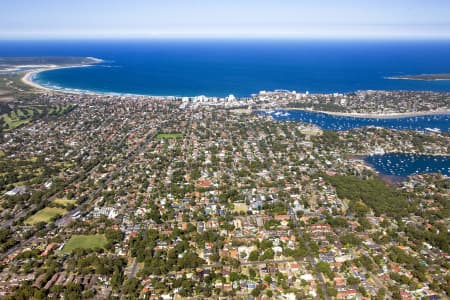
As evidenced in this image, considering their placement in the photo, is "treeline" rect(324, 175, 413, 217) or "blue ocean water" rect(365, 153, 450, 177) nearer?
"treeline" rect(324, 175, 413, 217)

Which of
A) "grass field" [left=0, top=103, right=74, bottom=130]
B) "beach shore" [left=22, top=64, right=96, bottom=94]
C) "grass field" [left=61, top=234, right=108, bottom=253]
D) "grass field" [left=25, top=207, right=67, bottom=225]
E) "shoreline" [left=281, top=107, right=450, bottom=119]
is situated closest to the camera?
"grass field" [left=61, top=234, right=108, bottom=253]

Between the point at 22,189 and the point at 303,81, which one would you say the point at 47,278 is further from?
the point at 303,81

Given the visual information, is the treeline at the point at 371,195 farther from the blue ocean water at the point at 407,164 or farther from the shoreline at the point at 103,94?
the shoreline at the point at 103,94

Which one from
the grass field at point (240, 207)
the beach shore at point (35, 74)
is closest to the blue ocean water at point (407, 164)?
the grass field at point (240, 207)

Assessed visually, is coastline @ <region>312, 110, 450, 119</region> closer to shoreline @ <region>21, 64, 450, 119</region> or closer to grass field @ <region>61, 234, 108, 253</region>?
shoreline @ <region>21, 64, 450, 119</region>

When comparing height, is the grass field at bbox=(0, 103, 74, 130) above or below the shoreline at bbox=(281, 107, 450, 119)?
below

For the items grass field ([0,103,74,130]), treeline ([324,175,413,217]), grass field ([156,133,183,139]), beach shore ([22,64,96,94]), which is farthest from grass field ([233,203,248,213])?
beach shore ([22,64,96,94])
